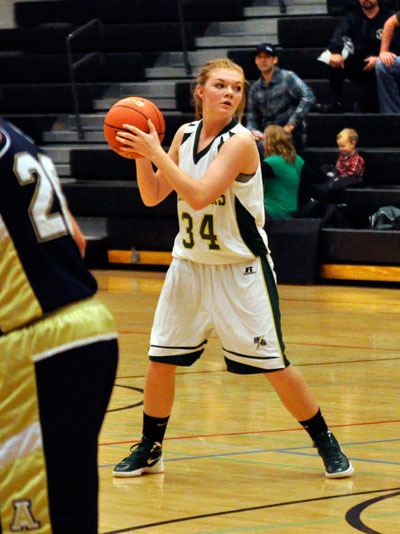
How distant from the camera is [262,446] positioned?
555 cm

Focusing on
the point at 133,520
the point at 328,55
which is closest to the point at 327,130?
the point at 328,55

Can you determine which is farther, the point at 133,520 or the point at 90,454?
the point at 133,520

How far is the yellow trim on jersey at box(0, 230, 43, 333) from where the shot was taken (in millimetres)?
2693

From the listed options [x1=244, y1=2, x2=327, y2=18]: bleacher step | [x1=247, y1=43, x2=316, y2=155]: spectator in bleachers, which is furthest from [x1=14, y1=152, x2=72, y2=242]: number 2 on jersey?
[x1=244, y1=2, x2=327, y2=18]: bleacher step

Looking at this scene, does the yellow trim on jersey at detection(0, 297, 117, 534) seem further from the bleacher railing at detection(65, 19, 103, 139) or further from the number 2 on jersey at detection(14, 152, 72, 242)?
the bleacher railing at detection(65, 19, 103, 139)

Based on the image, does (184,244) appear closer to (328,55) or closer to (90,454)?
(90,454)

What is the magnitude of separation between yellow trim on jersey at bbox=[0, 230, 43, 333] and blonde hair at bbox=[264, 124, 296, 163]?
377 inches

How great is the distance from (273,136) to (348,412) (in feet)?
20.3

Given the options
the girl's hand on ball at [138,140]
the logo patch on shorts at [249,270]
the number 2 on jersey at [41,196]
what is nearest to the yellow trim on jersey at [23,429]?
the number 2 on jersey at [41,196]

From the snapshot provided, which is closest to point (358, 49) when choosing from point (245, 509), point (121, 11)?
point (121, 11)

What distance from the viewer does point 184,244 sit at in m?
5.04

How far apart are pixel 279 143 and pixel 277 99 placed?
0.82m

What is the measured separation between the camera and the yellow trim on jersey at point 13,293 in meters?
2.69

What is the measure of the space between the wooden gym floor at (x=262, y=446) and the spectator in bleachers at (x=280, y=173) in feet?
10.5
